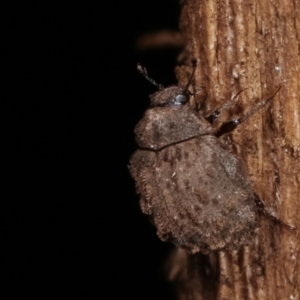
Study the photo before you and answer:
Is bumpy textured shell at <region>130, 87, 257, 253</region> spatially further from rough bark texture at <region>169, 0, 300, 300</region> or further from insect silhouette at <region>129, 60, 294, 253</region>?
rough bark texture at <region>169, 0, 300, 300</region>

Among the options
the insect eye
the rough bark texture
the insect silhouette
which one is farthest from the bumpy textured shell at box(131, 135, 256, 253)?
the insect eye

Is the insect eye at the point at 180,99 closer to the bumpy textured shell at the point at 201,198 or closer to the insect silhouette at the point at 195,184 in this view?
the insect silhouette at the point at 195,184

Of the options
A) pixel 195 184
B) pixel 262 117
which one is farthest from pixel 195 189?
pixel 262 117

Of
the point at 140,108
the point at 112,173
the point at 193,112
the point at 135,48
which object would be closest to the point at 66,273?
the point at 112,173

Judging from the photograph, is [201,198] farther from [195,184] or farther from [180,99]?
[180,99]

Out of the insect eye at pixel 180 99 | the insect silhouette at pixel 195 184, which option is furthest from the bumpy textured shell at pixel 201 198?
the insect eye at pixel 180 99

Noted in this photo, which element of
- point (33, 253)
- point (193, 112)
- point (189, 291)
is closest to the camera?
point (193, 112)

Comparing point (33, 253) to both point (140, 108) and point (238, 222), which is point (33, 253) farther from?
point (238, 222)
